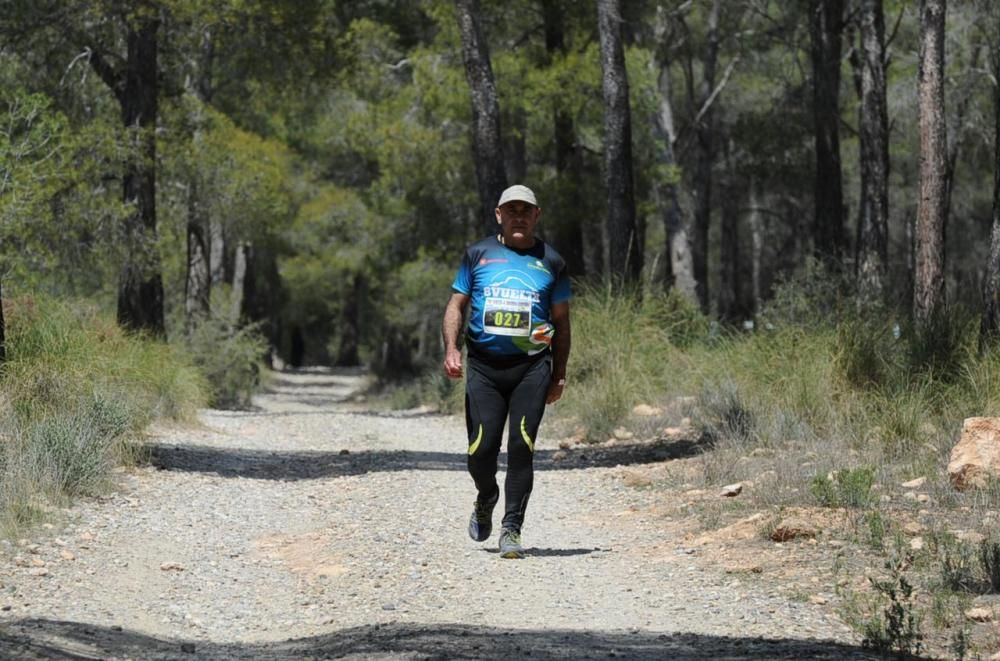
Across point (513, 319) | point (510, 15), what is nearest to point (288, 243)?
point (510, 15)

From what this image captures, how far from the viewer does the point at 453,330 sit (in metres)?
9.01

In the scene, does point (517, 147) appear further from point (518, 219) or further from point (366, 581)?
point (366, 581)

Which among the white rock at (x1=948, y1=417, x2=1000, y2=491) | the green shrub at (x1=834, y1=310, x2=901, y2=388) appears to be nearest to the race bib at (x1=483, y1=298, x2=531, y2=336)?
the white rock at (x1=948, y1=417, x2=1000, y2=491)

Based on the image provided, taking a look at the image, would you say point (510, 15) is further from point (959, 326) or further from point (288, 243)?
point (288, 243)

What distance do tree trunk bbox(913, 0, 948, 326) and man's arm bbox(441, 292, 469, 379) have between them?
28.0 ft

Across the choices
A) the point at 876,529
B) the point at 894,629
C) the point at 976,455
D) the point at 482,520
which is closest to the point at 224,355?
the point at 482,520

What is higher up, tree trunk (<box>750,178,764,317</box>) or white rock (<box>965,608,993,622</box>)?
tree trunk (<box>750,178,764,317</box>)

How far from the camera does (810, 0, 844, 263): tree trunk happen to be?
94.7 ft

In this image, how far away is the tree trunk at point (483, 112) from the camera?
71.5 feet

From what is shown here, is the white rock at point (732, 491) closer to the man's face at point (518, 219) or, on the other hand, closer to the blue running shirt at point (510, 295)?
the blue running shirt at point (510, 295)

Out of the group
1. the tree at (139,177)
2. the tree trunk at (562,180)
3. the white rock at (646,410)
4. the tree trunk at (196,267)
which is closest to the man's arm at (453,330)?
the white rock at (646,410)

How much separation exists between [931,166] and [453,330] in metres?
9.06

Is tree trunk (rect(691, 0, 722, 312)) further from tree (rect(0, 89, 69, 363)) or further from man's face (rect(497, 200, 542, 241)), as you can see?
man's face (rect(497, 200, 542, 241))

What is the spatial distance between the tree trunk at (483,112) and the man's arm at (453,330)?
12703 millimetres
